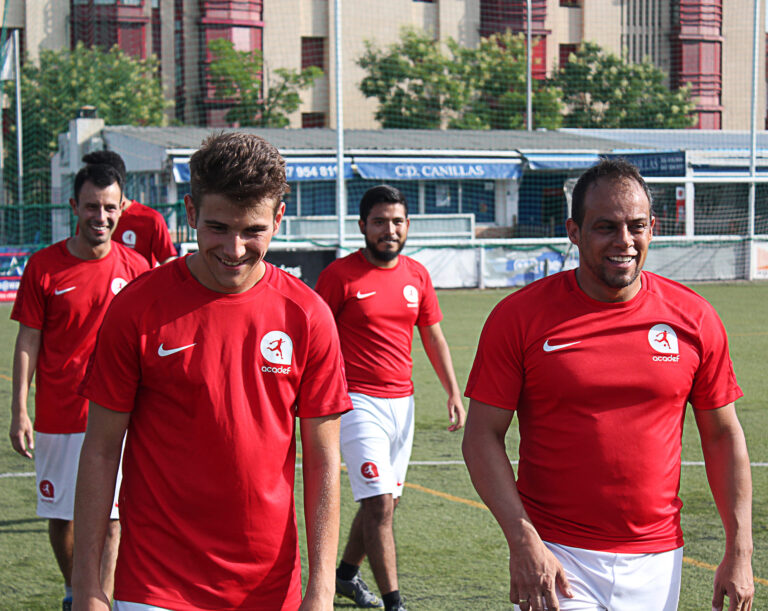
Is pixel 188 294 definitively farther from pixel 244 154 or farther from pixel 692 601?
pixel 692 601

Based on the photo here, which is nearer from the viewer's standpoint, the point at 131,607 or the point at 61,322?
the point at 131,607

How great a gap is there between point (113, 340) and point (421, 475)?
243 inches

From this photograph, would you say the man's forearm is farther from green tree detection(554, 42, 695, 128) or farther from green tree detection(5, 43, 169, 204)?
green tree detection(554, 42, 695, 128)

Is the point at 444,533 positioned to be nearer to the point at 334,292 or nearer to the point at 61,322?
the point at 334,292

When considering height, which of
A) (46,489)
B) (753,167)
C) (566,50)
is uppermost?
(566,50)

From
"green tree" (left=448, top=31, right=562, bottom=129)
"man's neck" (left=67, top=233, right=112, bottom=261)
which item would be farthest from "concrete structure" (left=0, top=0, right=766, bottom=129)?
"man's neck" (left=67, top=233, right=112, bottom=261)

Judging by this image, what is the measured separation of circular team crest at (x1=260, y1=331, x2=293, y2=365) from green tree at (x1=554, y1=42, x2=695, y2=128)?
1789 inches

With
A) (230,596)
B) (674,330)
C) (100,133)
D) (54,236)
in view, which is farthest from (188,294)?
(100,133)

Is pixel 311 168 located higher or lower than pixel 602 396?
higher

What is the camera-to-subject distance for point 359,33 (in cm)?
5147

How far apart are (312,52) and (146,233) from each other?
45.3 meters

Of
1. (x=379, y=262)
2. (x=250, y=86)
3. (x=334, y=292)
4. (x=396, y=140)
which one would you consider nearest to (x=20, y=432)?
(x=334, y=292)

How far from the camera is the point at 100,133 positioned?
33.1 meters

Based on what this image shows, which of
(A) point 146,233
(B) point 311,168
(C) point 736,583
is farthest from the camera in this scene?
(B) point 311,168
